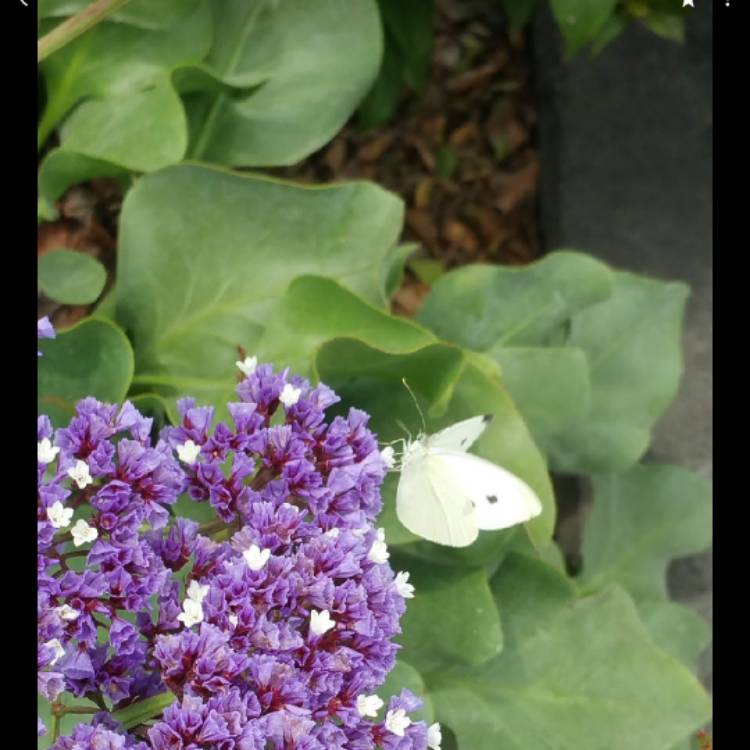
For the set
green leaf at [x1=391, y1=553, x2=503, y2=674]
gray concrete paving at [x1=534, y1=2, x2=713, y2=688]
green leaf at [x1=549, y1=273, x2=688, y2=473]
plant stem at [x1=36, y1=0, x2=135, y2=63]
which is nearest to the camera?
plant stem at [x1=36, y1=0, x2=135, y2=63]

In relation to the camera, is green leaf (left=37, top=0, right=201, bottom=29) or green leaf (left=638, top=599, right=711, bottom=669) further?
green leaf (left=638, top=599, right=711, bottom=669)

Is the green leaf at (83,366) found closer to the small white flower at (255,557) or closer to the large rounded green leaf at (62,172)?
the large rounded green leaf at (62,172)

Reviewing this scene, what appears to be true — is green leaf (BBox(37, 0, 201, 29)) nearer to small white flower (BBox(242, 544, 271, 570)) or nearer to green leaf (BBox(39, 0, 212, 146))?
green leaf (BBox(39, 0, 212, 146))

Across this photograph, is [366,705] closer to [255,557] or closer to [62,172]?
[255,557]

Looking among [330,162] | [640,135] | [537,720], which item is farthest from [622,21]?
[537,720]

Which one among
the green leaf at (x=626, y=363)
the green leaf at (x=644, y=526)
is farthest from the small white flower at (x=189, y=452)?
the green leaf at (x=644, y=526)

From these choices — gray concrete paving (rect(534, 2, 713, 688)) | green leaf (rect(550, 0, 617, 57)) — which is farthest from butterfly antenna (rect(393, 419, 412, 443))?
gray concrete paving (rect(534, 2, 713, 688))
